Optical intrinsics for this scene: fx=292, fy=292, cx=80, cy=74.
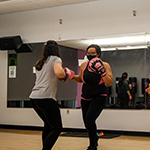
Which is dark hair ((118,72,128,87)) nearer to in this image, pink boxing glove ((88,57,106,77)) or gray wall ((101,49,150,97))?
gray wall ((101,49,150,97))

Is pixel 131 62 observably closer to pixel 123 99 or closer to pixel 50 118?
pixel 123 99

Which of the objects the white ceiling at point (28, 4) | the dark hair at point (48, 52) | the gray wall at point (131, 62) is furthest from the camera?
the white ceiling at point (28, 4)

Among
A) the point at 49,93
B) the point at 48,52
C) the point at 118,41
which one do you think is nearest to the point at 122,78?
the point at 118,41

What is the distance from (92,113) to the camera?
11.1 ft

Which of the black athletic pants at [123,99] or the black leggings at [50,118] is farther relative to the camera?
the black athletic pants at [123,99]

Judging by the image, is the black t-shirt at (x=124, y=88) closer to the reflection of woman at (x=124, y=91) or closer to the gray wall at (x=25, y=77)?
the reflection of woman at (x=124, y=91)

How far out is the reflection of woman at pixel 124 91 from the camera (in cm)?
550

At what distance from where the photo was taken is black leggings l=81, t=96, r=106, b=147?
3.38m

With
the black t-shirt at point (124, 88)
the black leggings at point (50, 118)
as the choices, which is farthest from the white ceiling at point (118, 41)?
the black leggings at point (50, 118)

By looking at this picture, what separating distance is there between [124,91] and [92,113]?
7.49 feet

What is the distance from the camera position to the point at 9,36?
6.71 metres
